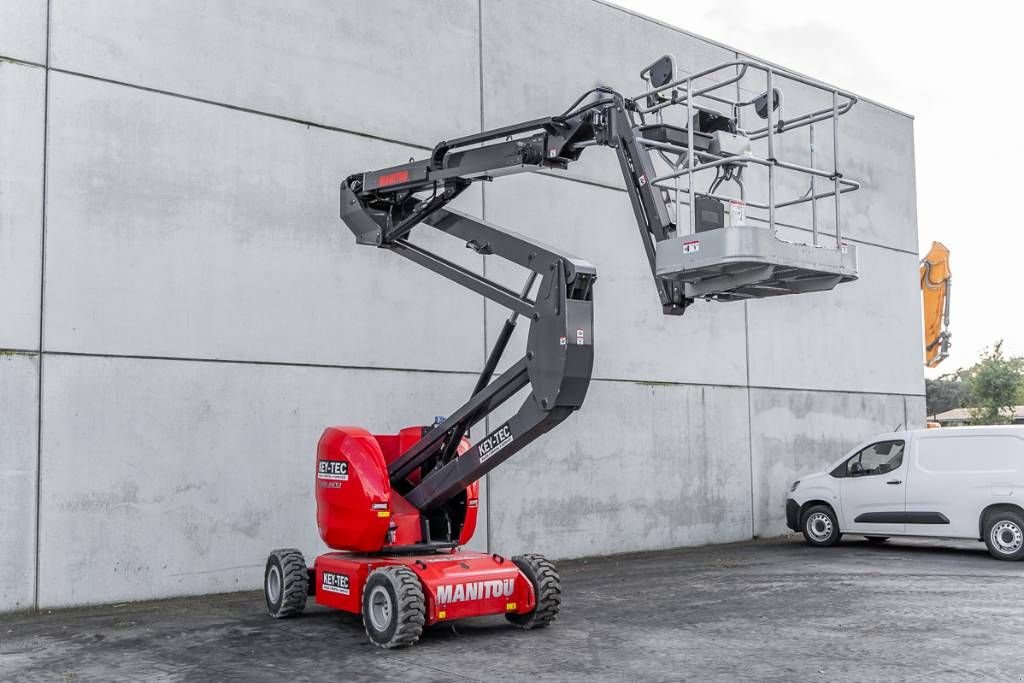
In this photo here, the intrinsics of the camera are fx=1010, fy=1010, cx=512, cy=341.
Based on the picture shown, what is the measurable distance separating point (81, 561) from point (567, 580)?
4.95 meters

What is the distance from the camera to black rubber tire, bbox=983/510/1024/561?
12570 millimetres

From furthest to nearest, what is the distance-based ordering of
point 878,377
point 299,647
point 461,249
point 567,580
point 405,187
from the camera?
point 878,377
point 461,249
point 567,580
point 405,187
point 299,647

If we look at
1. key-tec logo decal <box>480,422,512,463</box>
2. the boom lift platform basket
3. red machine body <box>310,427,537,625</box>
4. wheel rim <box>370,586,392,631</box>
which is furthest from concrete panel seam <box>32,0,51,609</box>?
the boom lift platform basket

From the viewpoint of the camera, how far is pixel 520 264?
809cm

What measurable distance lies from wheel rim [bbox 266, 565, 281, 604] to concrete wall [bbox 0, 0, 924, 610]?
1.41 meters

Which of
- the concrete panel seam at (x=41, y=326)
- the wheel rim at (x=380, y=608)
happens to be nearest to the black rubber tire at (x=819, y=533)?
the wheel rim at (x=380, y=608)

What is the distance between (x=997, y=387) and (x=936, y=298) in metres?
24.6

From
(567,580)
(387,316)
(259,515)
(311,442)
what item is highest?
(387,316)

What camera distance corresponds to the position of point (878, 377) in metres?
18.2

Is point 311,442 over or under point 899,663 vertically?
over

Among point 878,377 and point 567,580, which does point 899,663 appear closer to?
point 567,580

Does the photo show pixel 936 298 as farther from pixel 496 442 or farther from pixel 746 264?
pixel 746 264

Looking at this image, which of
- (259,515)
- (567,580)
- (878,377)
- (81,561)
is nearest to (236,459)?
(259,515)

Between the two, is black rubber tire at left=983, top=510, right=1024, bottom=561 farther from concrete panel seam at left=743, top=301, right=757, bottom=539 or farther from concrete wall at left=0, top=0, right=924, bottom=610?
concrete wall at left=0, top=0, right=924, bottom=610
